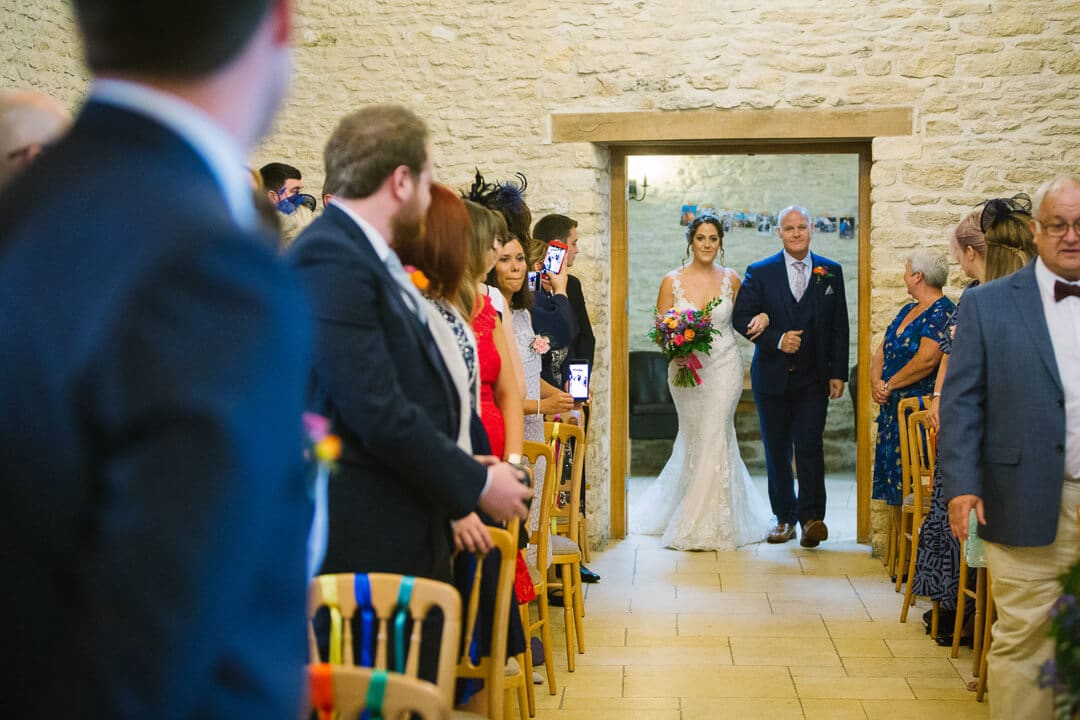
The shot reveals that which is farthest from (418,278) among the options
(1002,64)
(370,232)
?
(1002,64)

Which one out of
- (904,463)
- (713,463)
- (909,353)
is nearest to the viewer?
(904,463)

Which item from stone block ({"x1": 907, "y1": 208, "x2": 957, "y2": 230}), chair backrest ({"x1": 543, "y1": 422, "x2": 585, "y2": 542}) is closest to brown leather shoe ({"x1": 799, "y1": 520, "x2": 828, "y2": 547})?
stone block ({"x1": 907, "y1": 208, "x2": 957, "y2": 230})

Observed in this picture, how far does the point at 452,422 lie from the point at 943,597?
3.23m

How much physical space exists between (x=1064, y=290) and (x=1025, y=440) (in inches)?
17.2

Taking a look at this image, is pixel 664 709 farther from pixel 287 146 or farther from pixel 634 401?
pixel 634 401

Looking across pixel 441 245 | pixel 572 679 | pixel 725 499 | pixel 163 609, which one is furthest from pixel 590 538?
pixel 163 609

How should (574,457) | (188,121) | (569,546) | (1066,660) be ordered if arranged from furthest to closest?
(569,546) → (574,457) → (1066,660) → (188,121)

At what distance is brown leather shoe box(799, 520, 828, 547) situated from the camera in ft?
23.2

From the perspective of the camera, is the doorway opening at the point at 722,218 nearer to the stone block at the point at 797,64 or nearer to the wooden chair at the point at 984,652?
the stone block at the point at 797,64

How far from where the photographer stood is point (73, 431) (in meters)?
0.77

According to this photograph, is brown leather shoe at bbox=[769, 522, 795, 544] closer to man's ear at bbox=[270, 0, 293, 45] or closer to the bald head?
the bald head

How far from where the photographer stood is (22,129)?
193cm

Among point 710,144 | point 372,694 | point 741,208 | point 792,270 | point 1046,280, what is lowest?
point 372,694

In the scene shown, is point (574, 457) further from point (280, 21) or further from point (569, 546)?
point (280, 21)
